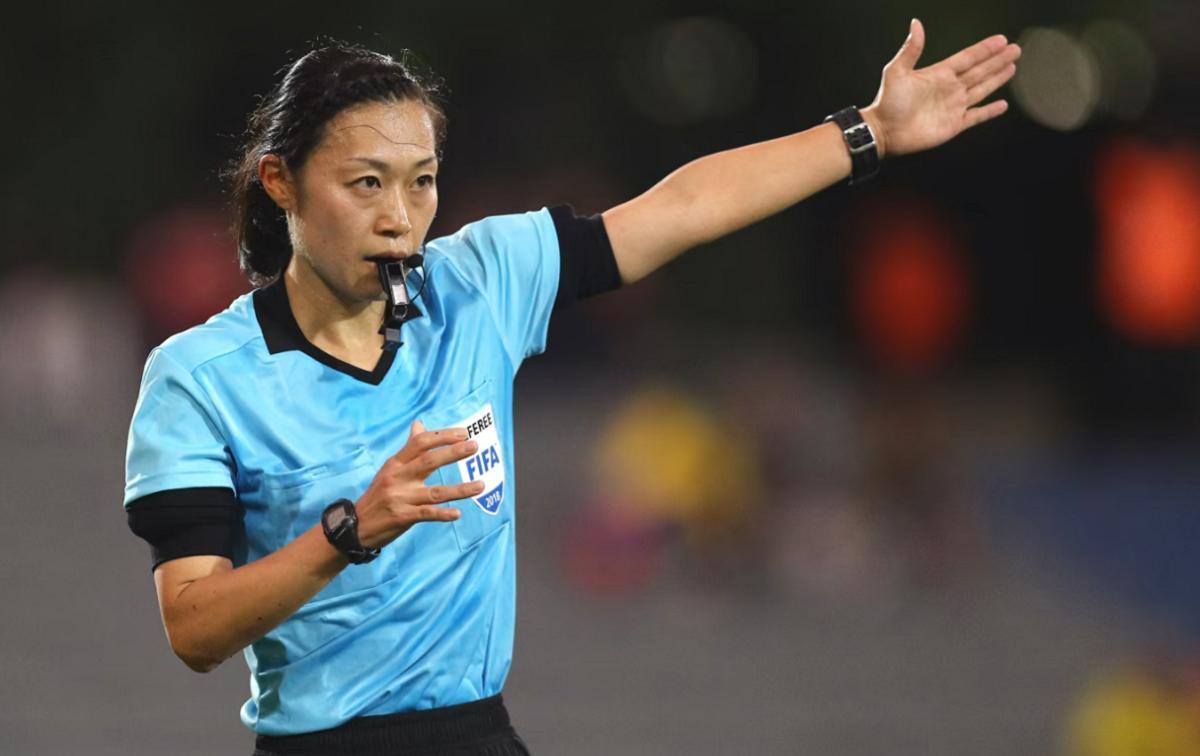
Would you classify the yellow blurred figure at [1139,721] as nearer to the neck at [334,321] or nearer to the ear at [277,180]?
the neck at [334,321]

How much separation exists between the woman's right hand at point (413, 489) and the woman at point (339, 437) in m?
0.11

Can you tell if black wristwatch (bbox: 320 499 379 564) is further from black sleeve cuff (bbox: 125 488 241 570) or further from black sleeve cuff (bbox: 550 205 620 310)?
black sleeve cuff (bbox: 550 205 620 310)

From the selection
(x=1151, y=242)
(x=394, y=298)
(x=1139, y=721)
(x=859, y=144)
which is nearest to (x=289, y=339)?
(x=394, y=298)

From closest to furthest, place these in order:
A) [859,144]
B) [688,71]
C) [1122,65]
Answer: [859,144], [1122,65], [688,71]

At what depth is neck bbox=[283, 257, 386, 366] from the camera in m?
2.86

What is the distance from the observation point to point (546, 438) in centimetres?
1320

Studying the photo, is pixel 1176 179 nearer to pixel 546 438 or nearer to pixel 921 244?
pixel 921 244

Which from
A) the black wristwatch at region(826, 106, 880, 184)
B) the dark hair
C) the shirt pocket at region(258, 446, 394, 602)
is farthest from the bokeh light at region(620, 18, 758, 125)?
the shirt pocket at region(258, 446, 394, 602)

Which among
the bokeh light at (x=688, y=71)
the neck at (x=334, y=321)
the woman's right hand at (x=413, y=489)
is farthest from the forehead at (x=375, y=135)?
the bokeh light at (x=688, y=71)

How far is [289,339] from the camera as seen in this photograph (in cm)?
283

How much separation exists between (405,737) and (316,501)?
1.37ft

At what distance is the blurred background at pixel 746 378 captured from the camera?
7539mm

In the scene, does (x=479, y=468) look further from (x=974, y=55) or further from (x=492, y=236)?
(x=974, y=55)

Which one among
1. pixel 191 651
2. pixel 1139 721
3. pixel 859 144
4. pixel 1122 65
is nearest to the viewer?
pixel 191 651
